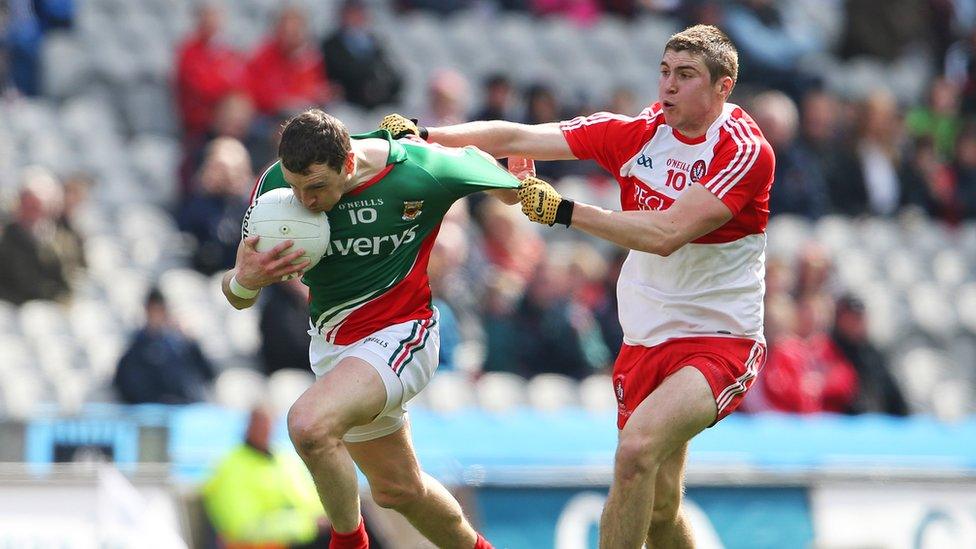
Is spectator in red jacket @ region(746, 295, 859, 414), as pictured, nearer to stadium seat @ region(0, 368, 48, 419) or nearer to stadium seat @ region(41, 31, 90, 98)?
stadium seat @ region(0, 368, 48, 419)

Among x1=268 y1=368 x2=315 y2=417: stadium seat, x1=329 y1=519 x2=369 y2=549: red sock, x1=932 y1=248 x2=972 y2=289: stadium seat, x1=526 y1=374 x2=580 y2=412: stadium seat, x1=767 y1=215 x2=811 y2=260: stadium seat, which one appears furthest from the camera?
x1=932 y1=248 x2=972 y2=289: stadium seat

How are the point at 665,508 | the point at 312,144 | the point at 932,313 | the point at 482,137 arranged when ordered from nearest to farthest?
the point at 312,144 < the point at 665,508 < the point at 482,137 < the point at 932,313

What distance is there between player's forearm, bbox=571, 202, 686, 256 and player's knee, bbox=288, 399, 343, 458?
1346mm

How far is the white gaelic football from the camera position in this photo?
709 cm

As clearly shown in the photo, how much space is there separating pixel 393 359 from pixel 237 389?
517 centimetres

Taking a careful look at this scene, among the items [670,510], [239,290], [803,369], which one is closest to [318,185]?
[239,290]

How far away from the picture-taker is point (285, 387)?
480 inches

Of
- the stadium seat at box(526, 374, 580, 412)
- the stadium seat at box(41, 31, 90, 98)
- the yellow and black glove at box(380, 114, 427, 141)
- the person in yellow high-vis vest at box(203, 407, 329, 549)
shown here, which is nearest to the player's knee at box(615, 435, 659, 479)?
the yellow and black glove at box(380, 114, 427, 141)

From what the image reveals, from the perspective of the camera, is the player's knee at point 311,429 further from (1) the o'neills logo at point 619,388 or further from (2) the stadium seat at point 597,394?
(2) the stadium seat at point 597,394

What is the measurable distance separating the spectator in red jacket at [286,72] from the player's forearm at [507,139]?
7271 millimetres

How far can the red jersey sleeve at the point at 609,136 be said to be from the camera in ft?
25.6

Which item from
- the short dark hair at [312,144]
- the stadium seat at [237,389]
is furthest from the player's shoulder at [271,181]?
the stadium seat at [237,389]

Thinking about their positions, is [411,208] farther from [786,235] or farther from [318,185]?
[786,235]

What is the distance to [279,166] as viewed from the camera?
7.44 m
